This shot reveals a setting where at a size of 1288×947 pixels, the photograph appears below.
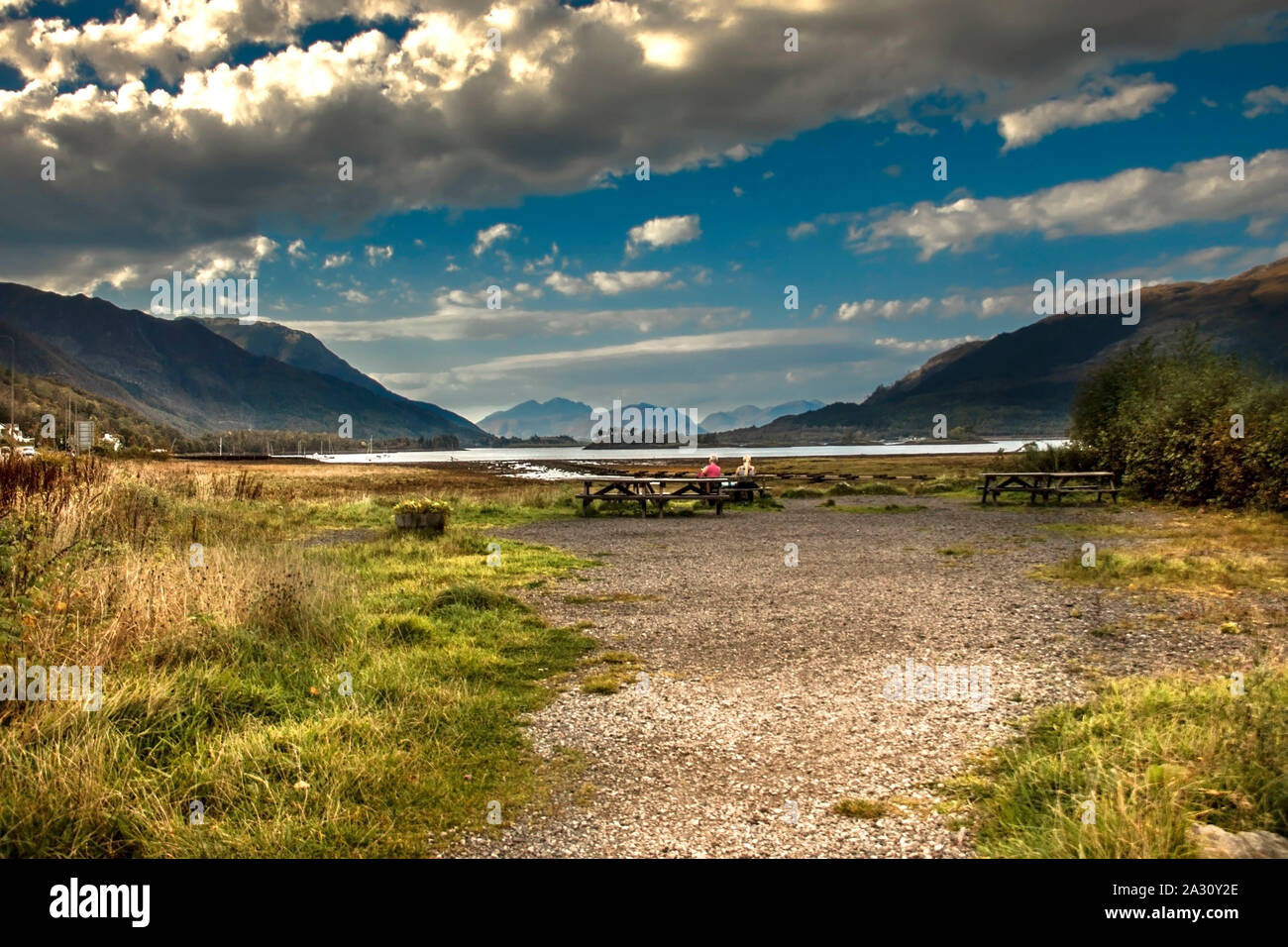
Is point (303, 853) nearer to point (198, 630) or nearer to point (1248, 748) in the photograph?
point (198, 630)

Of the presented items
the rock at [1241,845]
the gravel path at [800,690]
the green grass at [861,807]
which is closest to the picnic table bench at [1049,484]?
the gravel path at [800,690]

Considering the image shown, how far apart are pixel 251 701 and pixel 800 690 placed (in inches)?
189

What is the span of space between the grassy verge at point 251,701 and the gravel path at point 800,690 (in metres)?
0.64

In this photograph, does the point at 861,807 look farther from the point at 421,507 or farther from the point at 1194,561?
the point at 421,507

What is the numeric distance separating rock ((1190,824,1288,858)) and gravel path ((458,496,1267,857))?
1.14 metres

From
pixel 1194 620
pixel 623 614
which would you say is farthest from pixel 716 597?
pixel 1194 620

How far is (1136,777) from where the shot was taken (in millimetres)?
4320

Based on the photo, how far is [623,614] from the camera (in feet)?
36.2

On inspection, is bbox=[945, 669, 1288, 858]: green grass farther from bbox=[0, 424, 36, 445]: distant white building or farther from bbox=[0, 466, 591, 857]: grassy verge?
bbox=[0, 424, 36, 445]: distant white building

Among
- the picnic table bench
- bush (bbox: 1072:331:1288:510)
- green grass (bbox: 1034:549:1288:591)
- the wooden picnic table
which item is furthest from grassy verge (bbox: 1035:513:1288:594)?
the wooden picnic table

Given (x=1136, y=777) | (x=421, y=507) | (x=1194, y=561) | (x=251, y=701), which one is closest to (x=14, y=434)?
(x=421, y=507)

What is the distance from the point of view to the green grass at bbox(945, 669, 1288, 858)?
3953mm
